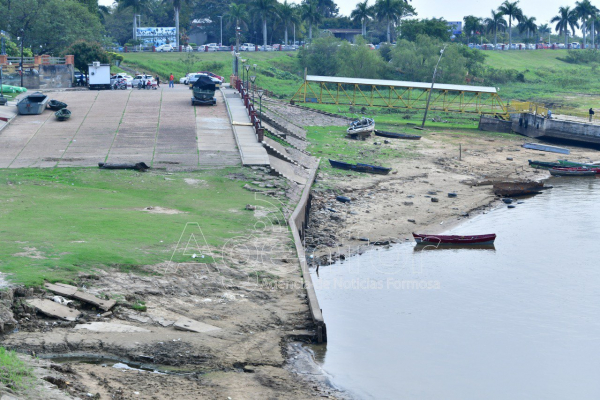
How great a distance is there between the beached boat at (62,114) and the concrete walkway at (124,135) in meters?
0.35

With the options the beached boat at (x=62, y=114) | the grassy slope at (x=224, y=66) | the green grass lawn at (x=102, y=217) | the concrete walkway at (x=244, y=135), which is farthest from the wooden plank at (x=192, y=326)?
the grassy slope at (x=224, y=66)

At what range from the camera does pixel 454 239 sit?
112 ft

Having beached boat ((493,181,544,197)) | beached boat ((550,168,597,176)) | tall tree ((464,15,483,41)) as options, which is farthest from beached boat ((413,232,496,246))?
tall tree ((464,15,483,41))

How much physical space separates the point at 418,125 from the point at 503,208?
31.2 metres

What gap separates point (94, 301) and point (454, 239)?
1973cm

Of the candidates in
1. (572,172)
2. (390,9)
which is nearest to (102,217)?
(572,172)

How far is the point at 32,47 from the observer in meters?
83.2

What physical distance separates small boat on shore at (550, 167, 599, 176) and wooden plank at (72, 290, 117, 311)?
4116 centimetres

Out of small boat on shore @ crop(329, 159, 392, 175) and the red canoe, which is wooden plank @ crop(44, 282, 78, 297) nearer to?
the red canoe

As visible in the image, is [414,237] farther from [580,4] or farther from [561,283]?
[580,4]

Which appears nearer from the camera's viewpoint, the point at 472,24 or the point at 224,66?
the point at 224,66

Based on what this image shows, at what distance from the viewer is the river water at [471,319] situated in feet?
67.0

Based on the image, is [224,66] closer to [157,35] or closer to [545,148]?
[157,35]

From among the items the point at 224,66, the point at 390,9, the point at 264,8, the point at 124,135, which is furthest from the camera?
the point at 390,9
